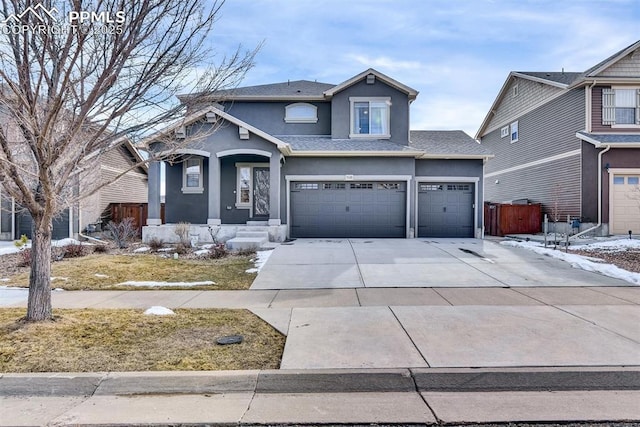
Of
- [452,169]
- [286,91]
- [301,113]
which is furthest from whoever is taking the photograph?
[286,91]

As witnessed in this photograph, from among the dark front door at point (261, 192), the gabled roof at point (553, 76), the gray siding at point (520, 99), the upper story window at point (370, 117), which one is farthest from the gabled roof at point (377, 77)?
the gray siding at point (520, 99)

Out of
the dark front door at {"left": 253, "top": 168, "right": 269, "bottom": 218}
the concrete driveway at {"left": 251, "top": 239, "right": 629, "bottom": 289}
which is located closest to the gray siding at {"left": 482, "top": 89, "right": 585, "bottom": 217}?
the concrete driveway at {"left": 251, "top": 239, "right": 629, "bottom": 289}

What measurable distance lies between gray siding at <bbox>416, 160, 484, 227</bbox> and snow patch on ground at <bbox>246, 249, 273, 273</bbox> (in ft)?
26.1

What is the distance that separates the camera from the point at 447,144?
17641 mm

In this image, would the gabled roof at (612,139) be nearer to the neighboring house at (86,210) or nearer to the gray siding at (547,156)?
the gray siding at (547,156)

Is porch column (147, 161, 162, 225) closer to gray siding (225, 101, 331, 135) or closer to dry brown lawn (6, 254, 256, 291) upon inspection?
dry brown lawn (6, 254, 256, 291)

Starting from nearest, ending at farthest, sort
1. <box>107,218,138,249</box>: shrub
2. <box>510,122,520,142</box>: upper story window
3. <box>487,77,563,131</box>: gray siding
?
<box>107,218,138,249</box>: shrub, <box>487,77,563,131</box>: gray siding, <box>510,122,520,142</box>: upper story window

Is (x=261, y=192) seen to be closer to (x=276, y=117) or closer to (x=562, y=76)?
(x=276, y=117)

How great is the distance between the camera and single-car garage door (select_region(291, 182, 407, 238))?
51.9ft

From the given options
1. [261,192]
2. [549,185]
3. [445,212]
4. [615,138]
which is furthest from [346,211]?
[615,138]

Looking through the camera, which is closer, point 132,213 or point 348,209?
point 348,209

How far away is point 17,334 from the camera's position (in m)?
4.65

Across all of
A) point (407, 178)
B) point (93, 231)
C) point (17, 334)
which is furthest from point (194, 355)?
point (93, 231)

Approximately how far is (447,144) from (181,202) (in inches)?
480
